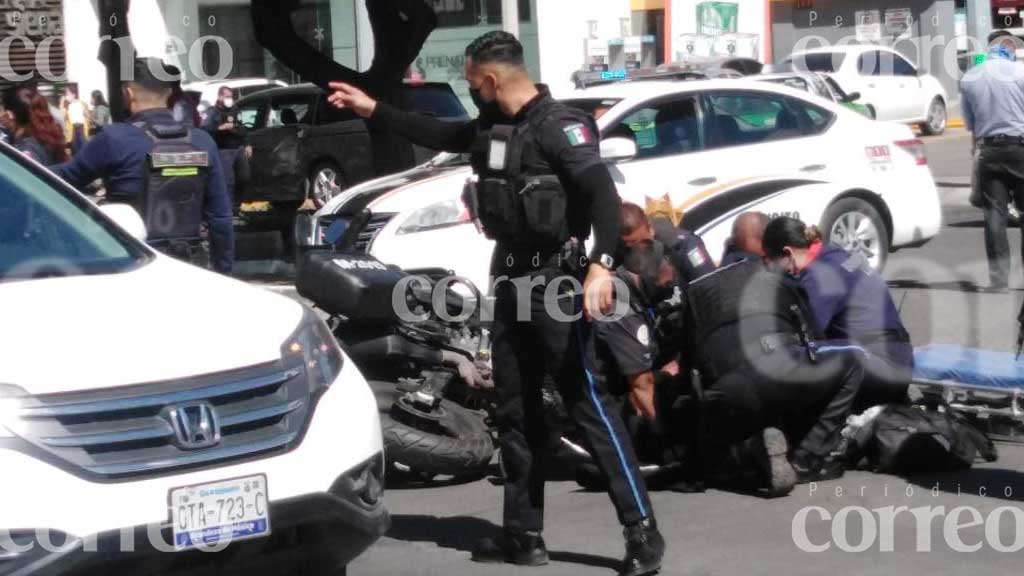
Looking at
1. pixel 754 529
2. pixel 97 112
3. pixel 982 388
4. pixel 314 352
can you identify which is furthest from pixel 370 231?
pixel 97 112

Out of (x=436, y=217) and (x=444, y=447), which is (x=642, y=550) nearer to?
(x=444, y=447)

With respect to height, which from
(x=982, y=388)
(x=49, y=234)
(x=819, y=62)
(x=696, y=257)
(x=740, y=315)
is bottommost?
(x=982, y=388)

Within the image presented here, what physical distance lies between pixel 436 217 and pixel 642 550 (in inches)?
222

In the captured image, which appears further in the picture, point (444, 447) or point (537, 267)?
point (444, 447)

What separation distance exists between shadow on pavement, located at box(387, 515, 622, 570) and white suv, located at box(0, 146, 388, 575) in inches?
49.3

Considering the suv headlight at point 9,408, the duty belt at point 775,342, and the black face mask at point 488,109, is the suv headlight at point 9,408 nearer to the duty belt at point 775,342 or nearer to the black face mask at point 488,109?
the black face mask at point 488,109

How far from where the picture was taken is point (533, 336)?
225 inches

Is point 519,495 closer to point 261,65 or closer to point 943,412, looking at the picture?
point 943,412

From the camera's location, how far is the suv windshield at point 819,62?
99.3 ft

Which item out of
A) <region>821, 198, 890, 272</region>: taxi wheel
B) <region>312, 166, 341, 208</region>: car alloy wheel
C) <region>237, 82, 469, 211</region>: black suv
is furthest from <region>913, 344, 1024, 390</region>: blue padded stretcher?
<region>312, 166, 341, 208</region>: car alloy wheel

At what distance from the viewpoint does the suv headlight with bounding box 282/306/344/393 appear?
4805 millimetres

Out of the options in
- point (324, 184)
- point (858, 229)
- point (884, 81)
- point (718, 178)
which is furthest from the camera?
point (884, 81)

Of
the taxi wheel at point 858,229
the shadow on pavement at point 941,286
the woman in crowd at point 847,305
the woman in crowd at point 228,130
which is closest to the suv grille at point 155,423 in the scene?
the woman in crowd at point 847,305

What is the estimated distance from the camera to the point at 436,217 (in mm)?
10953
